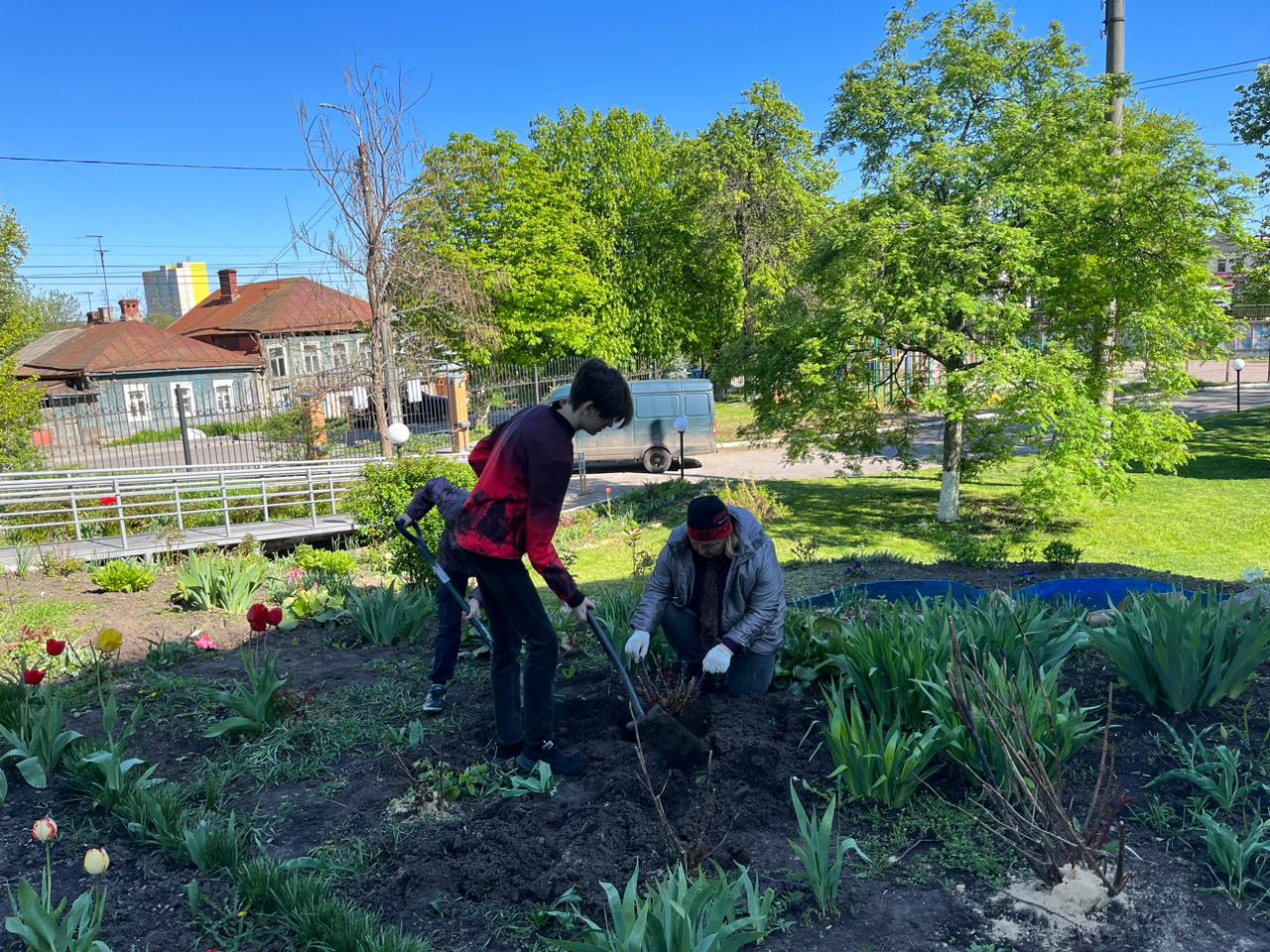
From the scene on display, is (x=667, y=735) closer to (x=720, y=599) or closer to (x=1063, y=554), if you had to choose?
(x=720, y=599)

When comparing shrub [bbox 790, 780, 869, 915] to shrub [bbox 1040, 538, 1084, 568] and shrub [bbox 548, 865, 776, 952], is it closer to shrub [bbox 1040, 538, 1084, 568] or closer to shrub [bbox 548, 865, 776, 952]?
shrub [bbox 548, 865, 776, 952]

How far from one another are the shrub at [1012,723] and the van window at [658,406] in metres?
15.0

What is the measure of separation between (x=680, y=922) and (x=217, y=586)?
5275 mm

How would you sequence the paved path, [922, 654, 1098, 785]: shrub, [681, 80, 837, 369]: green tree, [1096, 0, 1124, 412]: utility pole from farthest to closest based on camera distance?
[681, 80, 837, 369]: green tree < the paved path < [1096, 0, 1124, 412]: utility pole < [922, 654, 1098, 785]: shrub

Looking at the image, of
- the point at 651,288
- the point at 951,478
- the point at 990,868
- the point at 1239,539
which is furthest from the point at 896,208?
the point at 651,288

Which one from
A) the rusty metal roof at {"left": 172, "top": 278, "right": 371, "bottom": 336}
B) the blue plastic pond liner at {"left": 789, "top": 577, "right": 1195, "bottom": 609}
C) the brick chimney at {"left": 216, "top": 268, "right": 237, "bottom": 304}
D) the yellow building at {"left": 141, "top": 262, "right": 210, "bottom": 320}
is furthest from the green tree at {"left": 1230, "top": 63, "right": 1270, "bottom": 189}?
the yellow building at {"left": 141, "top": 262, "right": 210, "bottom": 320}

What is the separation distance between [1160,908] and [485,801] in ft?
7.02

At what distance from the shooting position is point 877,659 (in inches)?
134

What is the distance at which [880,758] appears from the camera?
2.93 meters

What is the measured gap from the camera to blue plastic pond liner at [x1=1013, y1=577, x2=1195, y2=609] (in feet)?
16.6

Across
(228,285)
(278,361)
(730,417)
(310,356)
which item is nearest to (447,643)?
(730,417)

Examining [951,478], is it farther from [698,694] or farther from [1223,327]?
[698,694]

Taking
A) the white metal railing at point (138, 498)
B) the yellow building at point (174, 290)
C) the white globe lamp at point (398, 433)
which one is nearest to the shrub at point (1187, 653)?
the white metal railing at point (138, 498)

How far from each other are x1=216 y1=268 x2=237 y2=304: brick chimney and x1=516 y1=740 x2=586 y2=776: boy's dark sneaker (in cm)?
4201
